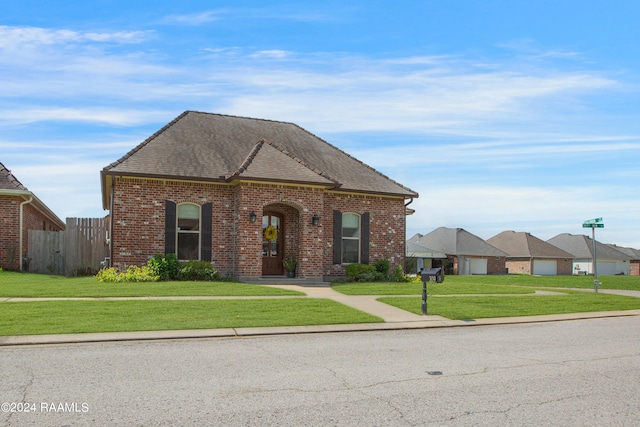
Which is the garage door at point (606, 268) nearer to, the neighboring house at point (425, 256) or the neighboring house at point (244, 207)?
the neighboring house at point (425, 256)

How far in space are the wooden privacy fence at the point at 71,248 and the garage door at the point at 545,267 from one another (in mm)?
48941

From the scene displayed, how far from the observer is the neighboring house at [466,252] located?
52.9 meters

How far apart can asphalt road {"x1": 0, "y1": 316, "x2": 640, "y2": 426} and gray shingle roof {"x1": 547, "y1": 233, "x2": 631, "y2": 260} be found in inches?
2391

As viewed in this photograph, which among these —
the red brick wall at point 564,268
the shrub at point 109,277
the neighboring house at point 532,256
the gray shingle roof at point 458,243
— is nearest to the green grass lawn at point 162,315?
the shrub at point 109,277

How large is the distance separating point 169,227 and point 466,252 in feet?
125

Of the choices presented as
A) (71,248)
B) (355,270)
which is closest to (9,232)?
(71,248)

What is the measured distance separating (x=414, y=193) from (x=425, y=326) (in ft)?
40.4

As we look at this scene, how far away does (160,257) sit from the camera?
19141 mm

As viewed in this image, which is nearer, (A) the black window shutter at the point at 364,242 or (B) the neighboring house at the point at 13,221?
(B) the neighboring house at the point at 13,221

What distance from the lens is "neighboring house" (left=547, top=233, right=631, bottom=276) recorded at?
65562 millimetres

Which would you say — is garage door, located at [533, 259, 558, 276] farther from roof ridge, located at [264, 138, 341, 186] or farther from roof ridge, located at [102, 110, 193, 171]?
roof ridge, located at [102, 110, 193, 171]

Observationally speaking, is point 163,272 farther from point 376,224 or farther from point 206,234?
point 376,224

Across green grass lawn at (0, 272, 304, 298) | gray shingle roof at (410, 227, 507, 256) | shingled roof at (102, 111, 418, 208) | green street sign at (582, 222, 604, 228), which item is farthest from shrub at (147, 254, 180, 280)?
gray shingle roof at (410, 227, 507, 256)

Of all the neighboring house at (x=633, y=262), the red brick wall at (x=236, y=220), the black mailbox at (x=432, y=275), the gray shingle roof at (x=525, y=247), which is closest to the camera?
the black mailbox at (x=432, y=275)
